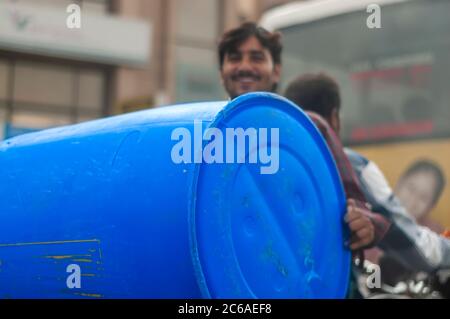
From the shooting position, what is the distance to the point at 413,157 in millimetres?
5805

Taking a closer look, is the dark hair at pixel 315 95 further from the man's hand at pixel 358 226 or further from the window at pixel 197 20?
the window at pixel 197 20

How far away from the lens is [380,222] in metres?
2.56

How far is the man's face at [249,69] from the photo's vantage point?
3031 mm

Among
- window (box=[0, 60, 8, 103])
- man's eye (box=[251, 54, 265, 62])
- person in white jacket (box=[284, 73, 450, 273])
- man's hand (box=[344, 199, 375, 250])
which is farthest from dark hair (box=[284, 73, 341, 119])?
window (box=[0, 60, 8, 103])

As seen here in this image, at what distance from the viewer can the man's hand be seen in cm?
238

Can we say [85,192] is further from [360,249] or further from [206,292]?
[360,249]

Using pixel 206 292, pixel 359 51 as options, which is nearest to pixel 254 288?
pixel 206 292

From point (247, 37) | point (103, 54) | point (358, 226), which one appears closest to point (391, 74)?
point (247, 37)

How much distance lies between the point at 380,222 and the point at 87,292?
3.23ft

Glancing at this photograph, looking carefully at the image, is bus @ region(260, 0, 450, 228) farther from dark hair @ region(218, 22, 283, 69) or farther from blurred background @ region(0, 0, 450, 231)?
dark hair @ region(218, 22, 283, 69)

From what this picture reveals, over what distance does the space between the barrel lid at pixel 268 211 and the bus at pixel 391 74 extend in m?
3.22

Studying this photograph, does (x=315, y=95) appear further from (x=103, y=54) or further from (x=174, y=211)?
(x=103, y=54)

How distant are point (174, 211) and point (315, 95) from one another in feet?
4.32

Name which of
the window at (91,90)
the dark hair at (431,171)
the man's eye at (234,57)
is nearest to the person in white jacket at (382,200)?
the man's eye at (234,57)
